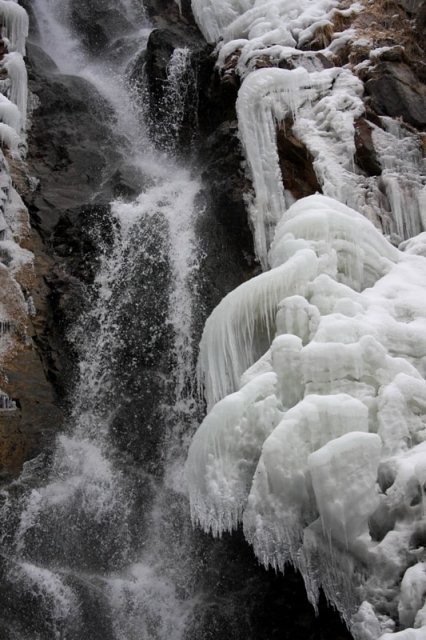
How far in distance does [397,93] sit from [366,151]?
1068mm

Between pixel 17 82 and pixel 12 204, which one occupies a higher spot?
pixel 17 82

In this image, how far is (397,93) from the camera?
7.67 meters

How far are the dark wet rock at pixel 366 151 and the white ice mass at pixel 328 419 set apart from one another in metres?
1.25

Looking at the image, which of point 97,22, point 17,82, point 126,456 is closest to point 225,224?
point 126,456

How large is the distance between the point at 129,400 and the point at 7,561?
1.88 m

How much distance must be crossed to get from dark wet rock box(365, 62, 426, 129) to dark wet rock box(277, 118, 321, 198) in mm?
1068

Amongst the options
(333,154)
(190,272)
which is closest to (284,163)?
(333,154)

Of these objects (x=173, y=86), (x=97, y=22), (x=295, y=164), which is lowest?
(x=295, y=164)

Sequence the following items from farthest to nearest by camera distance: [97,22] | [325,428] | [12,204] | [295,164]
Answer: [97,22], [12,204], [295,164], [325,428]

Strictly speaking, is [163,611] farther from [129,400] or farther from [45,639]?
[129,400]

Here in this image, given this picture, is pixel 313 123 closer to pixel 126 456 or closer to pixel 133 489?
pixel 126 456

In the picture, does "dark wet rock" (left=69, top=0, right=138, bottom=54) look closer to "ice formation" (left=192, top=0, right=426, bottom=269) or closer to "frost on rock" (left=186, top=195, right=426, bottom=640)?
"ice formation" (left=192, top=0, right=426, bottom=269)

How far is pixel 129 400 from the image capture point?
6.52 metres

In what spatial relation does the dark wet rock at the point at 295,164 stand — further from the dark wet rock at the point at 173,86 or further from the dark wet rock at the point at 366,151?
the dark wet rock at the point at 173,86
